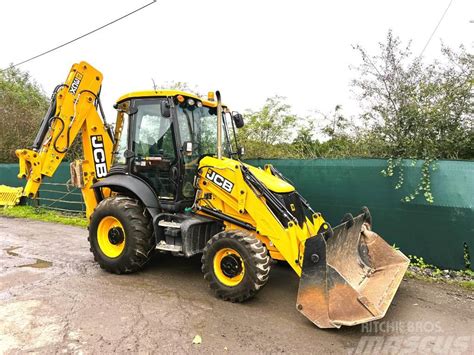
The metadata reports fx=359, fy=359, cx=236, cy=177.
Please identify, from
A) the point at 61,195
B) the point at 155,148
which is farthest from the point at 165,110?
the point at 61,195

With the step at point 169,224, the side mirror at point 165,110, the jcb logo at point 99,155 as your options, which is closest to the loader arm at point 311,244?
the step at point 169,224

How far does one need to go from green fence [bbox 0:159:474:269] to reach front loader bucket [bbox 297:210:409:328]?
4.28 feet

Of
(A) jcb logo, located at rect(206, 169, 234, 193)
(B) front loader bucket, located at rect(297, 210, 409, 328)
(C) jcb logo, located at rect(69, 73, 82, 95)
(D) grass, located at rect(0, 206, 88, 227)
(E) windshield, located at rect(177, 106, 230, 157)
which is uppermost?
(C) jcb logo, located at rect(69, 73, 82, 95)

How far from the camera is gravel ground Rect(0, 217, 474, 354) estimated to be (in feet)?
10.6

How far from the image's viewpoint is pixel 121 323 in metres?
3.61

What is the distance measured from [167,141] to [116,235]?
4.93 ft

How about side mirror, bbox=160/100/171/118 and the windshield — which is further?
the windshield

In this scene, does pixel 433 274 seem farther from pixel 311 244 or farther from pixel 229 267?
pixel 229 267

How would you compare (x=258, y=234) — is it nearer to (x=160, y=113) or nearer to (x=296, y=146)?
(x=160, y=113)

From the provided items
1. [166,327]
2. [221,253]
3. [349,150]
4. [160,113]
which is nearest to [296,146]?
[349,150]

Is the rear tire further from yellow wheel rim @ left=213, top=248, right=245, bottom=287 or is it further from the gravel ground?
the gravel ground

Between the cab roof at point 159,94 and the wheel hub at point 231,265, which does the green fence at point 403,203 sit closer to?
the cab roof at point 159,94

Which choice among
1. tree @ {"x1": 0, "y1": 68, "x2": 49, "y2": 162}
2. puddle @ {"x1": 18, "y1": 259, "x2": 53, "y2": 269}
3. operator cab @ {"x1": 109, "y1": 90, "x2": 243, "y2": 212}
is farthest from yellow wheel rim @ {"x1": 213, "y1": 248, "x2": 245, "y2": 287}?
tree @ {"x1": 0, "y1": 68, "x2": 49, "y2": 162}

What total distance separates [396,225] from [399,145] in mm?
1337
